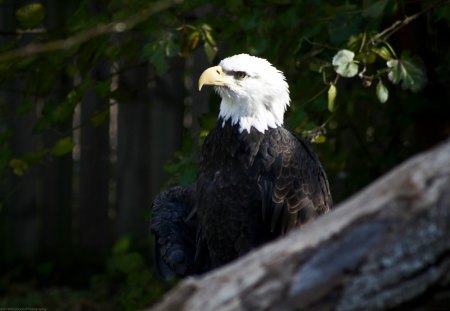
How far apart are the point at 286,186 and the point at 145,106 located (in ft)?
10.0

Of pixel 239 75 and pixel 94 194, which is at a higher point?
pixel 239 75

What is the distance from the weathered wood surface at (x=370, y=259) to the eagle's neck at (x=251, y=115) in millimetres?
2018

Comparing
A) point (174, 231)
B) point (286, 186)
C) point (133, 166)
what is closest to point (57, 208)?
point (133, 166)

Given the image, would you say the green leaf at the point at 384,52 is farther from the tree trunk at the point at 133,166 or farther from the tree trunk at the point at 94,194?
the tree trunk at the point at 94,194

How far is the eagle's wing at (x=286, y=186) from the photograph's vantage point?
3.89 m

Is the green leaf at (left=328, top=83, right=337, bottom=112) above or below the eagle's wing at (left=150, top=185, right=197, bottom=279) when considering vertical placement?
above

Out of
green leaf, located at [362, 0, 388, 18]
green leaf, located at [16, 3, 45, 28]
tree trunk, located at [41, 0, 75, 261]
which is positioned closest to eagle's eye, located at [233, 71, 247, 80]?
green leaf, located at [362, 0, 388, 18]

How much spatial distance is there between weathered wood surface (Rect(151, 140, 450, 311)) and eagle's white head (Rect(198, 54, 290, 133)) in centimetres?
203

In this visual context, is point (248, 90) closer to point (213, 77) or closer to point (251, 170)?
point (213, 77)

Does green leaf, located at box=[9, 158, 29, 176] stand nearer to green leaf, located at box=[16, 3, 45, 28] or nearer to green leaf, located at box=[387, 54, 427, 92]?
green leaf, located at box=[16, 3, 45, 28]

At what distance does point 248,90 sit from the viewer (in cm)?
405

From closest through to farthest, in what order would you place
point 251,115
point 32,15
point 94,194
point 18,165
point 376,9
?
point 376,9, point 251,115, point 32,15, point 18,165, point 94,194

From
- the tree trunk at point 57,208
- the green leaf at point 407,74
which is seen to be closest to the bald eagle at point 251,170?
the green leaf at point 407,74

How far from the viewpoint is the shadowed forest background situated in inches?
165
